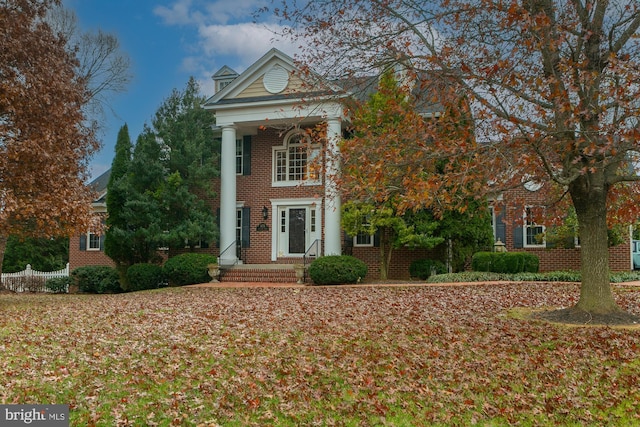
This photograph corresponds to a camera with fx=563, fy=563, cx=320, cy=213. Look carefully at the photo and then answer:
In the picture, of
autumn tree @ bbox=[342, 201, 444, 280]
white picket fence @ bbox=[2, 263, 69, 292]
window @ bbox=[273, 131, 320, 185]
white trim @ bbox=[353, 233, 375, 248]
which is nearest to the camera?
autumn tree @ bbox=[342, 201, 444, 280]

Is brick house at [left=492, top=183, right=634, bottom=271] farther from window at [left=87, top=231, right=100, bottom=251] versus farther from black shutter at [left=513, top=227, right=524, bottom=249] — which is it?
window at [left=87, top=231, right=100, bottom=251]

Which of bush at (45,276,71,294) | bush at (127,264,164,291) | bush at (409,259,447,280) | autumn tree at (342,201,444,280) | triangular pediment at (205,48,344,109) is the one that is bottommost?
bush at (45,276,71,294)

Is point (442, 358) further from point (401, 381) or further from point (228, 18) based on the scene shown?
point (228, 18)

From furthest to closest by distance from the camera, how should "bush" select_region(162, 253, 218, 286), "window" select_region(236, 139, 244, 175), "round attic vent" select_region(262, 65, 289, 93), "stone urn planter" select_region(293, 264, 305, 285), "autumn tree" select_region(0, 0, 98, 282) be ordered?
1. "window" select_region(236, 139, 244, 175)
2. "round attic vent" select_region(262, 65, 289, 93)
3. "bush" select_region(162, 253, 218, 286)
4. "stone urn planter" select_region(293, 264, 305, 285)
5. "autumn tree" select_region(0, 0, 98, 282)

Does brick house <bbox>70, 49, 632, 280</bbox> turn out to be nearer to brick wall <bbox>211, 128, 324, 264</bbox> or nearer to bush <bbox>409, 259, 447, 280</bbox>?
brick wall <bbox>211, 128, 324, 264</bbox>

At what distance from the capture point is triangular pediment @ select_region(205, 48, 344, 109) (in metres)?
19.9

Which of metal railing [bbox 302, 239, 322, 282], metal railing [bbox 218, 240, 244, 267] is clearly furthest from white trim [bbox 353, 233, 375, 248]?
metal railing [bbox 218, 240, 244, 267]

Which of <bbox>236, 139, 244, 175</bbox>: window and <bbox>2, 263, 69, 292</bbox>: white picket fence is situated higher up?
<bbox>236, 139, 244, 175</bbox>: window

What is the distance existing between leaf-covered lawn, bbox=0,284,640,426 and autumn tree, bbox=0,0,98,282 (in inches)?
→ 109

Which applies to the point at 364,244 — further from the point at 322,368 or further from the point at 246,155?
the point at 322,368

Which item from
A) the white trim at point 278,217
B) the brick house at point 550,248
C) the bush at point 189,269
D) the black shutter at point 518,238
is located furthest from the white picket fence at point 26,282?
the black shutter at point 518,238

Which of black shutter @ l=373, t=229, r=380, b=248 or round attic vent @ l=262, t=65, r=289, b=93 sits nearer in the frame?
round attic vent @ l=262, t=65, r=289, b=93

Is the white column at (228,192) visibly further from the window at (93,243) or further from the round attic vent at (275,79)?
the window at (93,243)

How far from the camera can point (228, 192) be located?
20344 mm
